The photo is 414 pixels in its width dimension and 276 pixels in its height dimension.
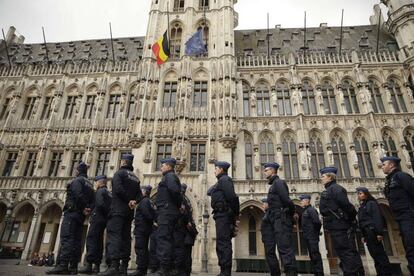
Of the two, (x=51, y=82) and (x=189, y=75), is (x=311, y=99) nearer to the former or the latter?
(x=189, y=75)

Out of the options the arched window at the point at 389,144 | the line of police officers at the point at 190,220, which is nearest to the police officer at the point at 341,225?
the line of police officers at the point at 190,220

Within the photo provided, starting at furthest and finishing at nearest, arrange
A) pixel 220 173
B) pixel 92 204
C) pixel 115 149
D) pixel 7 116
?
1. pixel 7 116
2. pixel 115 149
3. pixel 92 204
4. pixel 220 173

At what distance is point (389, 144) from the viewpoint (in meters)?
18.5

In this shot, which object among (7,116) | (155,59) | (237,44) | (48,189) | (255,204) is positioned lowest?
(255,204)

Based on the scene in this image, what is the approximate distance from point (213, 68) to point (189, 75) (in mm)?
1889

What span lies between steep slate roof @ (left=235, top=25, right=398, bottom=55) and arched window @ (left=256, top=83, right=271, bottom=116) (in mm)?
3972

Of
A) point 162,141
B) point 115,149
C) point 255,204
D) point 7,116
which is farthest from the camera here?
point 7,116

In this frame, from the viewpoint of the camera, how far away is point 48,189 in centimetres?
1848

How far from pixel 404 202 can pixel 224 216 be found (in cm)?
344

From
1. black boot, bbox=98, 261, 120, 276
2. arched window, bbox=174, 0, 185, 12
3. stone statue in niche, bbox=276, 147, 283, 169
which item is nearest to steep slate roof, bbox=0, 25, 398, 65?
arched window, bbox=174, 0, 185, 12

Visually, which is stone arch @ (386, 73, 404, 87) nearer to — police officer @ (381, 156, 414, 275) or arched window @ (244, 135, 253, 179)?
arched window @ (244, 135, 253, 179)

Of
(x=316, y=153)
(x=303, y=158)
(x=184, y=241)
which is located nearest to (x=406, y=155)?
(x=316, y=153)

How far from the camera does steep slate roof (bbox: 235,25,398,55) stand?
78.4ft

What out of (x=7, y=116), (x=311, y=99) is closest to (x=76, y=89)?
(x=7, y=116)
